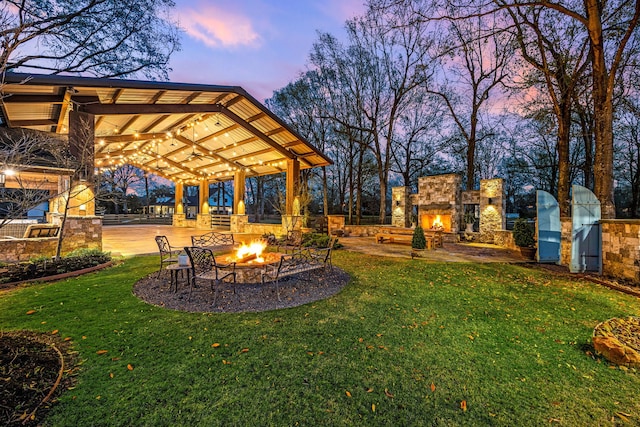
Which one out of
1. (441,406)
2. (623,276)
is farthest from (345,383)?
(623,276)

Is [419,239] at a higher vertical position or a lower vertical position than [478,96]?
lower

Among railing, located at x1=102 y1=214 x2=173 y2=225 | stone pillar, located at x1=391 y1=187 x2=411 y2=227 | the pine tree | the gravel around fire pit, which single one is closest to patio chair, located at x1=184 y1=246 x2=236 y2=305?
the gravel around fire pit

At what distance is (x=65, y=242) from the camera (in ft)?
25.1

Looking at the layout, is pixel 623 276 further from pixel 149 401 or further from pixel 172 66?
pixel 172 66

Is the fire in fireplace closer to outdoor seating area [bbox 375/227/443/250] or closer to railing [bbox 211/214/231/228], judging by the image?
outdoor seating area [bbox 375/227/443/250]

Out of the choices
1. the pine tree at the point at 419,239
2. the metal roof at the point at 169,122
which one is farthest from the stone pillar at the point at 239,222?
the pine tree at the point at 419,239

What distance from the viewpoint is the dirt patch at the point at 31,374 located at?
191 centimetres

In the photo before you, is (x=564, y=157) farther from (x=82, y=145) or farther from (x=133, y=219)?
(x=133, y=219)

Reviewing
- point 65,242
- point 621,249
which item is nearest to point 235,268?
point 65,242

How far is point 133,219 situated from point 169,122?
18694mm

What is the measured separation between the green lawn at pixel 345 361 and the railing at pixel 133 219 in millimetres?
23175

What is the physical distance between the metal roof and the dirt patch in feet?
9.41

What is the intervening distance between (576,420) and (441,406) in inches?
37.6

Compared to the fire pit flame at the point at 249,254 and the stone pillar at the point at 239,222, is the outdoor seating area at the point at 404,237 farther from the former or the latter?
the stone pillar at the point at 239,222
